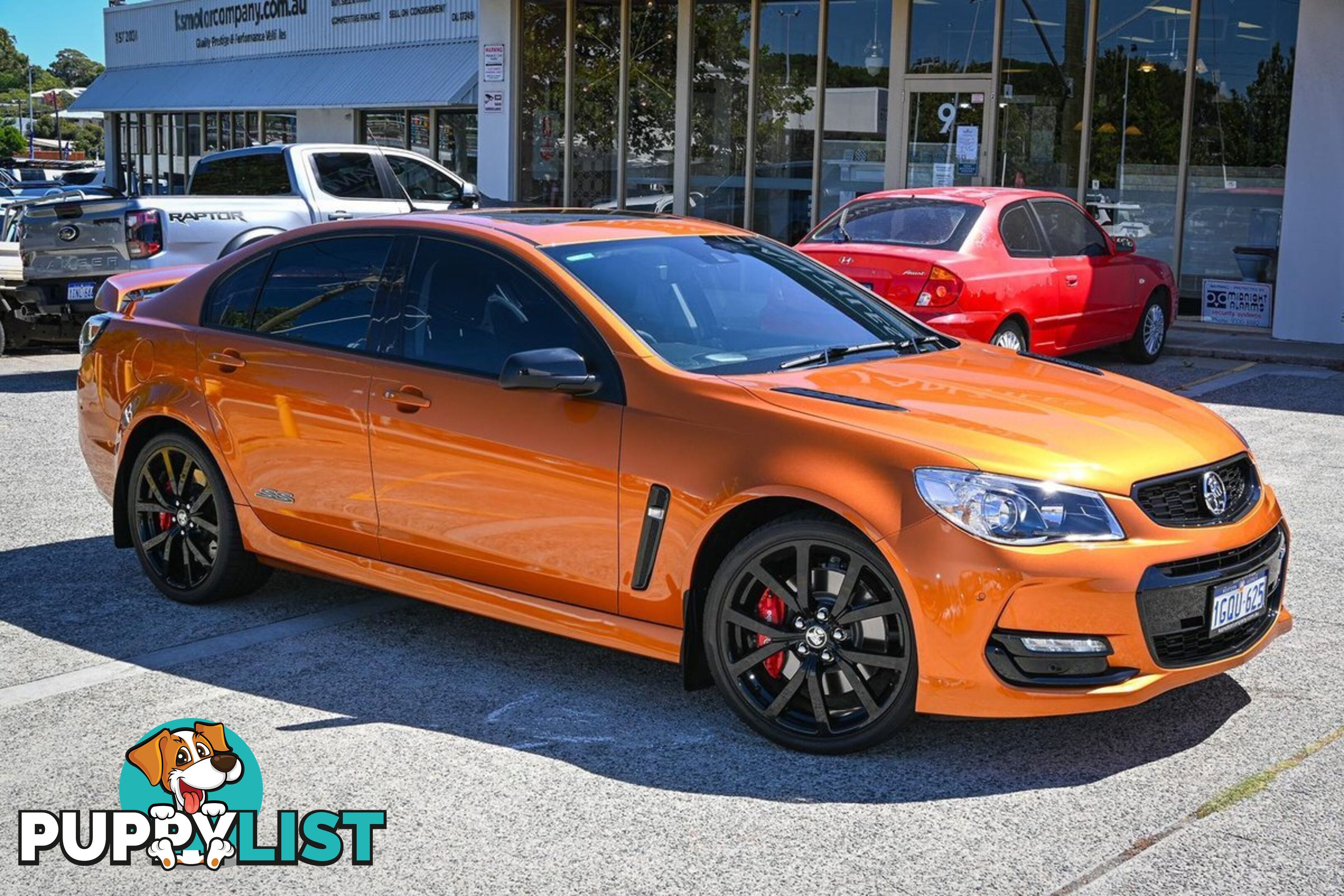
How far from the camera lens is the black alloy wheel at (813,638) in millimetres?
4566

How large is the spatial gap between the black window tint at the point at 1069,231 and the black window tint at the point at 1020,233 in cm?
18

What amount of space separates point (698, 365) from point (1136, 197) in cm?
1360

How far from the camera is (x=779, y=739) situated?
4719 millimetres

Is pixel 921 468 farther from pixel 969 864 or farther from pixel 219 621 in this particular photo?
pixel 219 621

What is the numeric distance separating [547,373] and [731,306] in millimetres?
920

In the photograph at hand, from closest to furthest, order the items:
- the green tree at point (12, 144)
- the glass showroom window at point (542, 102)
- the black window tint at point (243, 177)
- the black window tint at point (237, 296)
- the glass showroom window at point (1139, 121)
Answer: the black window tint at point (237, 296) → the black window tint at point (243, 177) → the glass showroom window at point (1139, 121) → the glass showroom window at point (542, 102) → the green tree at point (12, 144)

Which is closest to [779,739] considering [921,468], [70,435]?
[921,468]

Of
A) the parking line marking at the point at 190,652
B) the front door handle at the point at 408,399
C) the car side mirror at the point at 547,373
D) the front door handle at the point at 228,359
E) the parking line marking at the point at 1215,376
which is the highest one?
the car side mirror at the point at 547,373

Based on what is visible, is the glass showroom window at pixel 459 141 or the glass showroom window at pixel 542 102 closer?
the glass showroom window at pixel 542 102

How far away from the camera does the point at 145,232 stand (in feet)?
46.4

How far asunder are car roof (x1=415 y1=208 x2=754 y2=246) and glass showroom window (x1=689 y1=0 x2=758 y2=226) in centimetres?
1450

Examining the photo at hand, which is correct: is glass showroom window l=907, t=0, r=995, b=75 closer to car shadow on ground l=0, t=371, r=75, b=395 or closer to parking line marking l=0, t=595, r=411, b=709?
car shadow on ground l=0, t=371, r=75, b=395

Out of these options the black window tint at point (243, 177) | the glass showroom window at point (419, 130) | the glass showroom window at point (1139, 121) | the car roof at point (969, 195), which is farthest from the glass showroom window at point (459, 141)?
the car roof at point (969, 195)

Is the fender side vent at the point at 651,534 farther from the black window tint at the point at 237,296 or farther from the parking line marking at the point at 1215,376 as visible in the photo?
the parking line marking at the point at 1215,376
